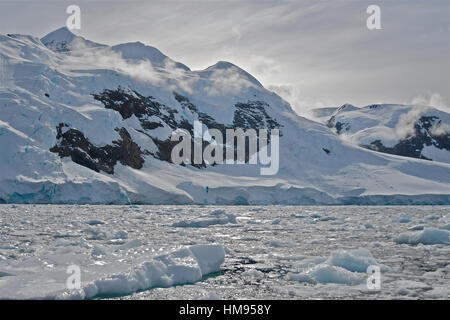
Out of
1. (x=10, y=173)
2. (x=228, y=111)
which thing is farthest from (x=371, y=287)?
(x=228, y=111)

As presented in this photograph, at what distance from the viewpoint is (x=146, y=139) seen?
318ft

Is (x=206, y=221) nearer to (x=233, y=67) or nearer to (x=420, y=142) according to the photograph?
(x=233, y=67)

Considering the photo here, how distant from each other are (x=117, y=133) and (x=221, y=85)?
54.4 metres

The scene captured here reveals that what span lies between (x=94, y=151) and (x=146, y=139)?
18.9 metres

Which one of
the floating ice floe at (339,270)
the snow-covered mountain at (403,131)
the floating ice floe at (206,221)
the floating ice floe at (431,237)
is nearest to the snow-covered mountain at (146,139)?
the floating ice floe at (206,221)

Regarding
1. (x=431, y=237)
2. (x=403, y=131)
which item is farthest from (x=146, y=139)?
(x=403, y=131)

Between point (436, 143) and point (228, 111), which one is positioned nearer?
point (228, 111)

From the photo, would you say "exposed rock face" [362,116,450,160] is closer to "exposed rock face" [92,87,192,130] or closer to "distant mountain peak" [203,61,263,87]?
"distant mountain peak" [203,61,263,87]

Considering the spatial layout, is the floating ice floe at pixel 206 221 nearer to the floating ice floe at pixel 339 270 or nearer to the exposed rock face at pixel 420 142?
the floating ice floe at pixel 339 270

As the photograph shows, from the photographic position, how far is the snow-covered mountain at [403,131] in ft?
544

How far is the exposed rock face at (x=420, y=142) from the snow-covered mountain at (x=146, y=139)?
150ft

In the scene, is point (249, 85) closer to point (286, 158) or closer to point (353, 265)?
point (286, 158)

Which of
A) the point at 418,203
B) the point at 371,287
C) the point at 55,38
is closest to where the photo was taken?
the point at 371,287
